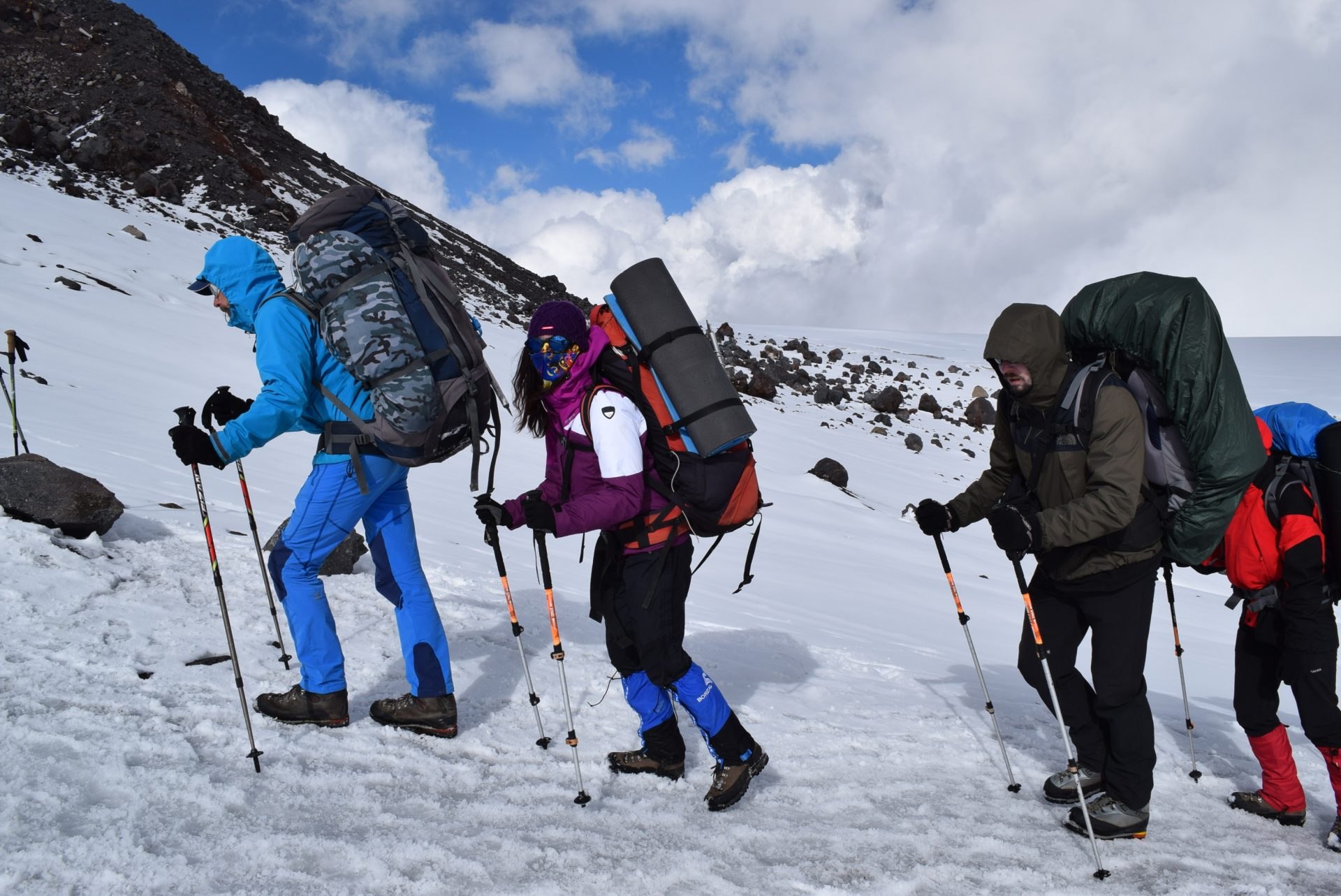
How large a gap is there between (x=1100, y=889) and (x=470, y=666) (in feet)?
11.4

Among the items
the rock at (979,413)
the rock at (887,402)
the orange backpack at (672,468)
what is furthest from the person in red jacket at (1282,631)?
the rock at (979,413)

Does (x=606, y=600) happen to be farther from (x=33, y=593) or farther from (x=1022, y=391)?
(x=33, y=593)

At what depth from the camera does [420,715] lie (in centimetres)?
411

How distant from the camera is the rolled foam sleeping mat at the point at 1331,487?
12.1 ft

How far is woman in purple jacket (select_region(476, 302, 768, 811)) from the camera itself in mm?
3494

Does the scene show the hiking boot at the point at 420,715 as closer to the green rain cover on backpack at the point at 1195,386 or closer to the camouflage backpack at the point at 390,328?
the camouflage backpack at the point at 390,328

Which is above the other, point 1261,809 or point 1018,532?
point 1018,532

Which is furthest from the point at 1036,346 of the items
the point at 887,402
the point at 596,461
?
the point at 887,402

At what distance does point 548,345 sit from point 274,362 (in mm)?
1136

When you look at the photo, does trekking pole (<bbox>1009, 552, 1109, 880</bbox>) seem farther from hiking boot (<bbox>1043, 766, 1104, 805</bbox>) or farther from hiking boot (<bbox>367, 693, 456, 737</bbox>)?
hiking boot (<bbox>367, 693, 456, 737</bbox>)

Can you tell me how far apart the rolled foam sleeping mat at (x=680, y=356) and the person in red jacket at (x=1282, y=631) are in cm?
239

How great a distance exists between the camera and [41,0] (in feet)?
157

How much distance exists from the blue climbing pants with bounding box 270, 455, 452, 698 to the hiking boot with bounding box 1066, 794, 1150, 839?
2.98m

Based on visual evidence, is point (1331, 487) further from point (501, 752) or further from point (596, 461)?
point (501, 752)
